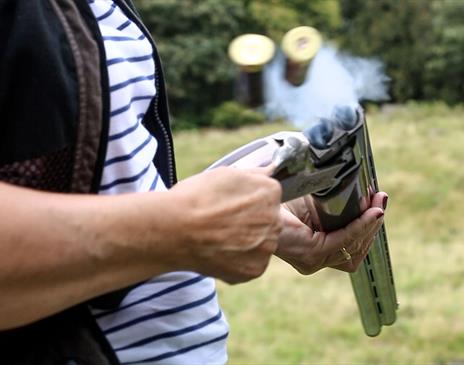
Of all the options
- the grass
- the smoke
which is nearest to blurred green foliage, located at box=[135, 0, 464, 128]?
the grass

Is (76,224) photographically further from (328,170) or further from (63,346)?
(328,170)

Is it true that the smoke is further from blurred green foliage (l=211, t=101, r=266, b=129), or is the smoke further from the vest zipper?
blurred green foliage (l=211, t=101, r=266, b=129)

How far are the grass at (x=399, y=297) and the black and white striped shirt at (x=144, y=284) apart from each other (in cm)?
210

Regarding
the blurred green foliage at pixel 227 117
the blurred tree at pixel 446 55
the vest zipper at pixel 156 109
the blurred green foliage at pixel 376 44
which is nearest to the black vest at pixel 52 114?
the vest zipper at pixel 156 109

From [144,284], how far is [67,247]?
0.64ft

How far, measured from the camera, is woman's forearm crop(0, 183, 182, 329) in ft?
1.91

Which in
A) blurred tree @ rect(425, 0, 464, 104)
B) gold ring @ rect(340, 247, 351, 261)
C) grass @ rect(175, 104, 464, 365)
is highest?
gold ring @ rect(340, 247, 351, 261)

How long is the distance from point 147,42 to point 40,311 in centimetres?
31

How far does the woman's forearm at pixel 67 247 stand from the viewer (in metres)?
0.58

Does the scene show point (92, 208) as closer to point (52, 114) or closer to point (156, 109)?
point (52, 114)

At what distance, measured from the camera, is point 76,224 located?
1.93 ft

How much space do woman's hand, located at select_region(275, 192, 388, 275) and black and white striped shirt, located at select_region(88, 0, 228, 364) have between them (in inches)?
6.4

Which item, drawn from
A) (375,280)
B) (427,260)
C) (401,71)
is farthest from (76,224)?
(401,71)

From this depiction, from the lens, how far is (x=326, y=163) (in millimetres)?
729
